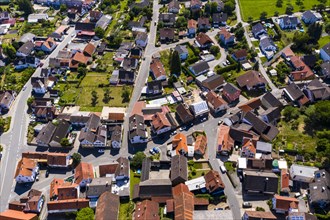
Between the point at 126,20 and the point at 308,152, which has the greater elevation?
the point at 126,20

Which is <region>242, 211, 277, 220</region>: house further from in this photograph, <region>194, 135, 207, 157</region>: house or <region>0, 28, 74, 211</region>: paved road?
<region>0, 28, 74, 211</region>: paved road

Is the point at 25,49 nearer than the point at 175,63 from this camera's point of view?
No

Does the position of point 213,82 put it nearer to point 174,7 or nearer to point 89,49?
point 89,49

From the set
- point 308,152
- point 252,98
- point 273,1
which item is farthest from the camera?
point 273,1

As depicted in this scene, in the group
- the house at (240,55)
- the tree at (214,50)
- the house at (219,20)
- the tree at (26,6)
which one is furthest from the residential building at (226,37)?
the tree at (26,6)

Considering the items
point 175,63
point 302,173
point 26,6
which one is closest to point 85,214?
point 302,173

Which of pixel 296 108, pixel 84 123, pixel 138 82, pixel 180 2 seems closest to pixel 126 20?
pixel 180 2

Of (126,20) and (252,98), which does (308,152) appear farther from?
(126,20)
